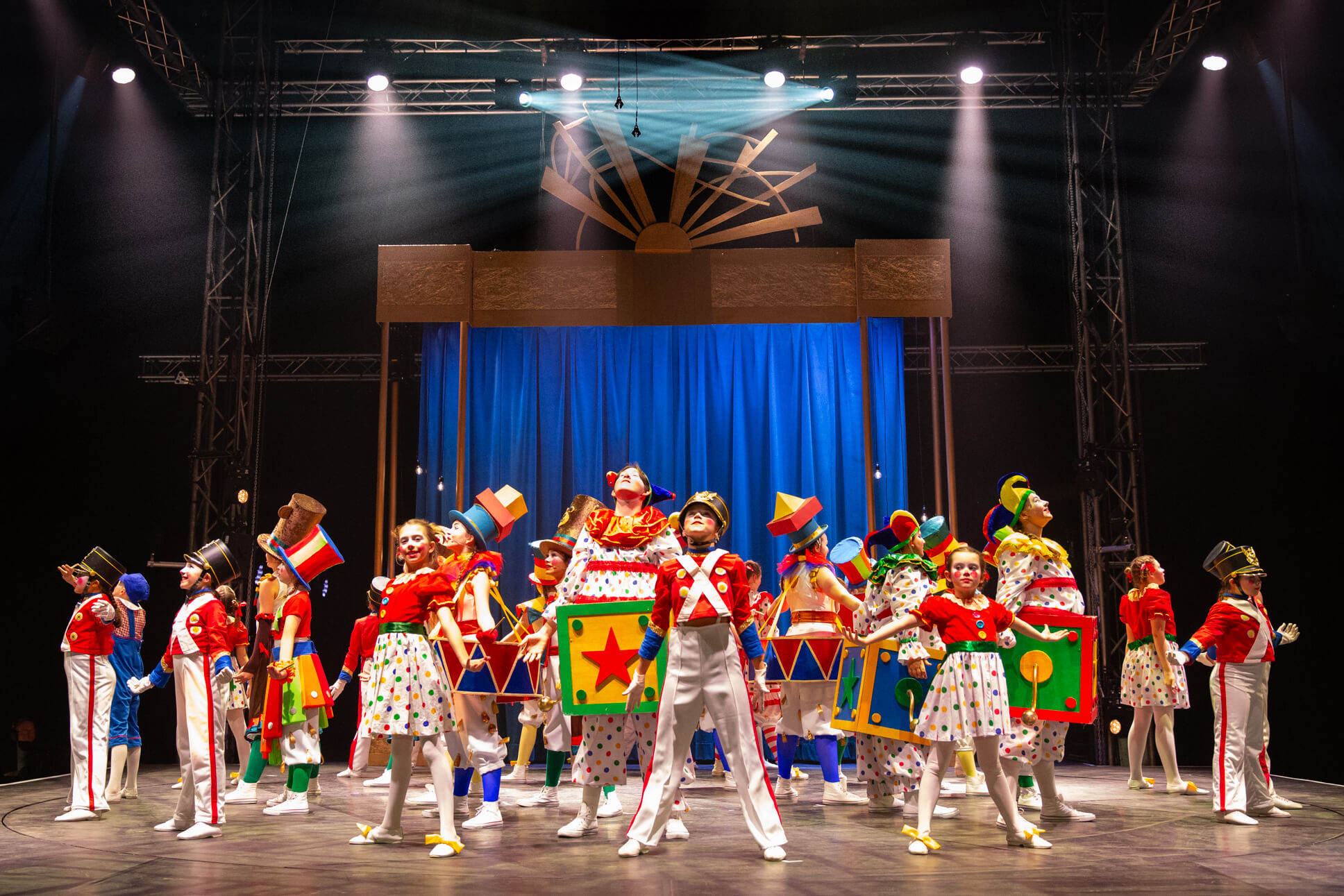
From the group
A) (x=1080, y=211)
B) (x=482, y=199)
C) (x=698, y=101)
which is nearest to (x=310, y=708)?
(x=482, y=199)

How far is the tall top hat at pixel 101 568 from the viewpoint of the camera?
5809 mm

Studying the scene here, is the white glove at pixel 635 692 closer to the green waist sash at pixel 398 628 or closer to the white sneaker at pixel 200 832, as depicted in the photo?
the green waist sash at pixel 398 628

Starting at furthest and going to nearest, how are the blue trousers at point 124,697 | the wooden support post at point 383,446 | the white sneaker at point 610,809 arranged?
the wooden support post at point 383,446
the blue trousers at point 124,697
the white sneaker at point 610,809

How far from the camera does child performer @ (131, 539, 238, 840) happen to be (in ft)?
16.6

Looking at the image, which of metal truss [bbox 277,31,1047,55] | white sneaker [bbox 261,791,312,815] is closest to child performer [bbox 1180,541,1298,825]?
white sneaker [bbox 261,791,312,815]

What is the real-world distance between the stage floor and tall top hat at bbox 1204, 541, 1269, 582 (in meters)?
1.26

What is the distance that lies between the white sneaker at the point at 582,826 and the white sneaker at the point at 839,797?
1750mm

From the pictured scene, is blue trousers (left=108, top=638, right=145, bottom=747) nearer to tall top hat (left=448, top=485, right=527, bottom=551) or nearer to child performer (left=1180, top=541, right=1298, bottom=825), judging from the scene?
tall top hat (left=448, top=485, right=527, bottom=551)

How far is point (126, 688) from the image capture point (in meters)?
6.78

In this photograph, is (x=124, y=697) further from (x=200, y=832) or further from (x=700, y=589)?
(x=700, y=589)

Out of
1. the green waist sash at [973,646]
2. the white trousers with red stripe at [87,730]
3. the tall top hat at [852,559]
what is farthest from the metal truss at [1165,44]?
the white trousers with red stripe at [87,730]

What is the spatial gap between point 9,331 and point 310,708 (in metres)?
5.34

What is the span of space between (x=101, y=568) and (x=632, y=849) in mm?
3394

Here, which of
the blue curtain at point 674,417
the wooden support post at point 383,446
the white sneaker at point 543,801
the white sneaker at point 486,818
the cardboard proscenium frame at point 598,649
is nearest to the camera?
the cardboard proscenium frame at point 598,649
